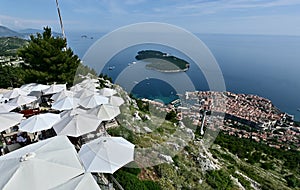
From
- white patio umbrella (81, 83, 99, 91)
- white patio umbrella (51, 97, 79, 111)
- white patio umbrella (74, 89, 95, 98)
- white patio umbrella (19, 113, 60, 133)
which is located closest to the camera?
white patio umbrella (19, 113, 60, 133)

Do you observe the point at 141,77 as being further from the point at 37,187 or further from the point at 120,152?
the point at 37,187

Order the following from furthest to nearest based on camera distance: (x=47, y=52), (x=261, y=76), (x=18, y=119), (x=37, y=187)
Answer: (x=261, y=76), (x=47, y=52), (x=18, y=119), (x=37, y=187)

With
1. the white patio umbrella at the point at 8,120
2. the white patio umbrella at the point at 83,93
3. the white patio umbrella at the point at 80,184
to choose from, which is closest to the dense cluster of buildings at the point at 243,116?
the white patio umbrella at the point at 83,93

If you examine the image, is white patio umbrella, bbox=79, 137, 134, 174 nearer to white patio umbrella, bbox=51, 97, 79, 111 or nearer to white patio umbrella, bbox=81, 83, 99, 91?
white patio umbrella, bbox=51, 97, 79, 111

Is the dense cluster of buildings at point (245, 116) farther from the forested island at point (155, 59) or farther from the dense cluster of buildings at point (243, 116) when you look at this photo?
the forested island at point (155, 59)

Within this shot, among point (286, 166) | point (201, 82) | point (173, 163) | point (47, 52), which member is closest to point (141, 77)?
point (47, 52)

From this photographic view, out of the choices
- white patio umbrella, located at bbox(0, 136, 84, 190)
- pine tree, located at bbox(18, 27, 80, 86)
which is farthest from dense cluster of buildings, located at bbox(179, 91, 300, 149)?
white patio umbrella, located at bbox(0, 136, 84, 190)
